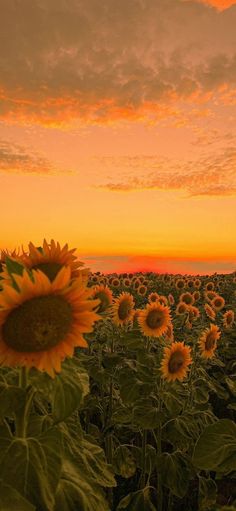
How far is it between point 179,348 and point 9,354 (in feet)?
14.4

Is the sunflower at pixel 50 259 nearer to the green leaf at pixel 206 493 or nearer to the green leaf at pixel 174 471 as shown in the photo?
the green leaf at pixel 174 471

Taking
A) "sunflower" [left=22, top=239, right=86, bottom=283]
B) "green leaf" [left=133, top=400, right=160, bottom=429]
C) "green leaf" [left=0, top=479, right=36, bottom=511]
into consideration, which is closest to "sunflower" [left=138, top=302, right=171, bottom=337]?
"green leaf" [left=133, top=400, right=160, bottom=429]

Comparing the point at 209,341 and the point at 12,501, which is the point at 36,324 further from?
the point at 209,341

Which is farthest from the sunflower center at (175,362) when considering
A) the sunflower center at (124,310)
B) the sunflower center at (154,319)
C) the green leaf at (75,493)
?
the green leaf at (75,493)

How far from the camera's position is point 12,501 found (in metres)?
2.14

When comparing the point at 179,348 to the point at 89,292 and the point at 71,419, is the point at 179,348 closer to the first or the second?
the point at 71,419

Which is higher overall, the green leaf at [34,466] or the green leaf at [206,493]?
the green leaf at [34,466]

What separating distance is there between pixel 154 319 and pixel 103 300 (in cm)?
140

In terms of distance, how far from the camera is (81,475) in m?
2.69

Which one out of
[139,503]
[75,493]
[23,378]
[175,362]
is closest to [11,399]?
[23,378]

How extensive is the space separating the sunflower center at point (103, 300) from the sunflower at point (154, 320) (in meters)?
1.05

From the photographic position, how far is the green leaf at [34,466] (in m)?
2.25

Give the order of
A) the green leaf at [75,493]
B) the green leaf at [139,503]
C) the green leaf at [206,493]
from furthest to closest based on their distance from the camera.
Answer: the green leaf at [206,493] < the green leaf at [139,503] < the green leaf at [75,493]

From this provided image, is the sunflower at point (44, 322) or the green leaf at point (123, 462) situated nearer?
the sunflower at point (44, 322)
